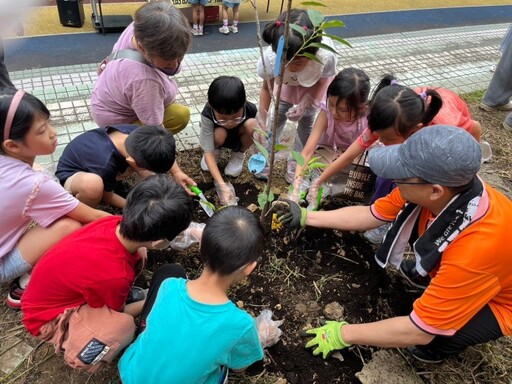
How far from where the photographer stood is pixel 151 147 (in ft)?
7.25

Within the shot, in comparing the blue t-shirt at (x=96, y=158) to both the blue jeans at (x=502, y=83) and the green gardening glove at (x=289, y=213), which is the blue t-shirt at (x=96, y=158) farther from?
the blue jeans at (x=502, y=83)

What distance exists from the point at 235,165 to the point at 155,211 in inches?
59.5

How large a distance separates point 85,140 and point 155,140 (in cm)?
54

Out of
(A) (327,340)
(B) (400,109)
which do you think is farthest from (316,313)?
(B) (400,109)

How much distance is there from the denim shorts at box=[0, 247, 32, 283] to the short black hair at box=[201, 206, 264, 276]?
1.14 metres

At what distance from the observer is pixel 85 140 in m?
2.45

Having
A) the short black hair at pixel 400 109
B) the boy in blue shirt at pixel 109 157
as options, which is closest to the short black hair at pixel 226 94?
the boy in blue shirt at pixel 109 157

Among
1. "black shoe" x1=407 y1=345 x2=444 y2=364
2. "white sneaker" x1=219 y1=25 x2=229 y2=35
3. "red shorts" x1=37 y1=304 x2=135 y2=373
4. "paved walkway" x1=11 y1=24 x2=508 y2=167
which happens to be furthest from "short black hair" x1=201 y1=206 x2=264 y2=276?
"white sneaker" x1=219 y1=25 x2=229 y2=35

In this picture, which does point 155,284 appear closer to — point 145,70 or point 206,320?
point 206,320

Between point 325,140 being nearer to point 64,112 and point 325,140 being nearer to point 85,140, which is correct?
point 85,140

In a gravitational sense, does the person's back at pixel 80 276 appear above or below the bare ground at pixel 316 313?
above

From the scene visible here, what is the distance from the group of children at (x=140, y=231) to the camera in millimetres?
1459

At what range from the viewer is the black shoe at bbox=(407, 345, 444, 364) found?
208cm

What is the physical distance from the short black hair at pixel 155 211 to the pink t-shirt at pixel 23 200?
1.60ft
